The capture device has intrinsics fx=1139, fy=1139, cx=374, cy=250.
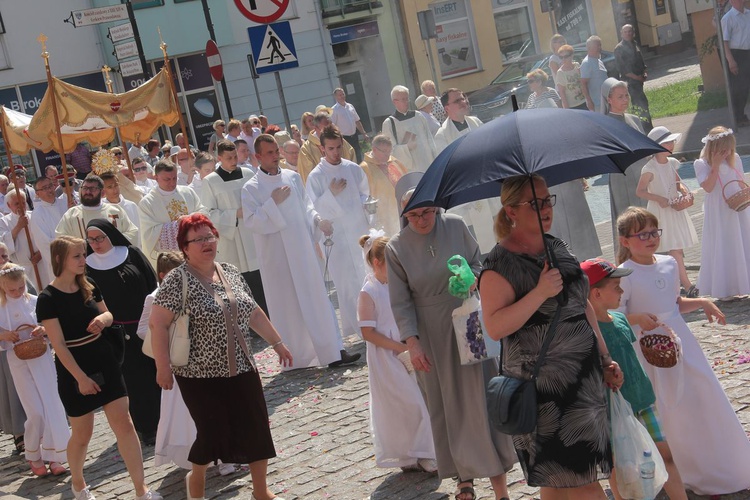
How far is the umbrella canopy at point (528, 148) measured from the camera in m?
4.55

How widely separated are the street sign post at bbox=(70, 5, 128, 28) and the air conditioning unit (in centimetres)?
2124

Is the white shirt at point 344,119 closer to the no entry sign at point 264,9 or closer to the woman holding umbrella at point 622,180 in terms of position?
the woman holding umbrella at point 622,180

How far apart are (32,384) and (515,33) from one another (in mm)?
31299

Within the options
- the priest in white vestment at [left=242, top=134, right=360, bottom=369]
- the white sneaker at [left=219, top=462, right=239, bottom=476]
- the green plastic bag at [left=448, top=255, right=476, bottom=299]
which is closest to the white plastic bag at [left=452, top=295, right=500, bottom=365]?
the green plastic bag at [left=448, top=255, right=476, bottom=299]

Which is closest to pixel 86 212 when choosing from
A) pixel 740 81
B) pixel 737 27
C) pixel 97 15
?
pixel 97 15

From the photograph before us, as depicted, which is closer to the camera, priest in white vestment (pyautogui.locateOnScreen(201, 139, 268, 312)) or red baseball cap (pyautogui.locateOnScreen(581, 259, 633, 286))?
red baseball cap (pyautogui.locateOnScreen(581, 259, 633, 286))

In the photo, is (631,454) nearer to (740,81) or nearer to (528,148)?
(528,148)

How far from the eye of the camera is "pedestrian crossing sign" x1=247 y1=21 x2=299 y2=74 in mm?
10797

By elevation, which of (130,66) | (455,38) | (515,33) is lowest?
(130,66)

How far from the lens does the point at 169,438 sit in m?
7.74

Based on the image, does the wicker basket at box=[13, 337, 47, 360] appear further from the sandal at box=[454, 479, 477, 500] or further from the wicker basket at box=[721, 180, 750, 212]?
the wicker basket at box=[721, 180, 750, 212]

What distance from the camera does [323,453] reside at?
767 centimetres

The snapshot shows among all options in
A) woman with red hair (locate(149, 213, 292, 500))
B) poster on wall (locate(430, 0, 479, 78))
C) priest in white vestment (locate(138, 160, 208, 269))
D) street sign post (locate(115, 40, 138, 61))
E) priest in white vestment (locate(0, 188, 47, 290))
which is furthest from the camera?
poster on wall (locate(430, 0, 479, 78))

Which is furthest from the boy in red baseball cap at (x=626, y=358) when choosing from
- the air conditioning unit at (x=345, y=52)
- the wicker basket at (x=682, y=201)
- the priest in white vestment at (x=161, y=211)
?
the air conditioning unit at (x=345, y=52)
